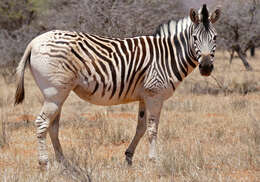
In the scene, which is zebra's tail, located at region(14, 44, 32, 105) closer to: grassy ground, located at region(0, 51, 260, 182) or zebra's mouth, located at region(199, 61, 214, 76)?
grassy ground, located at region(0, 51, 260, 182)

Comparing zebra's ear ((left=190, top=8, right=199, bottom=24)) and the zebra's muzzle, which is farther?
zebra's ear ((left=190, top=8, right=199, bottom=24))

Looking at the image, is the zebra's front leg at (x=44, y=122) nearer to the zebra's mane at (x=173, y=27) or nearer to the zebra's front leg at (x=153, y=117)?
the zebra's front leg at (x=153, y=117)

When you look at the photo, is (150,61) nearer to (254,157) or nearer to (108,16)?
(254,157)

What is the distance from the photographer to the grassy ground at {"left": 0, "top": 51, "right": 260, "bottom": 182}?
5.16 m

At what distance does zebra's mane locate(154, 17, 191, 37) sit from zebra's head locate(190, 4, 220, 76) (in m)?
0.38

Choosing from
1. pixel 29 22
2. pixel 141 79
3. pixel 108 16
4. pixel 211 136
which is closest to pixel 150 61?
pixel 141 79

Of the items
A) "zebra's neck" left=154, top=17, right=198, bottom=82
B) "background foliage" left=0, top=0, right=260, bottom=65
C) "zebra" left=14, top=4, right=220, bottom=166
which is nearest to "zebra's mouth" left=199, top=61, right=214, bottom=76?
"zebra" left=14, top=4, right=220, bottom=166

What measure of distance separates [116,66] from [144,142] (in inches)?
92.4

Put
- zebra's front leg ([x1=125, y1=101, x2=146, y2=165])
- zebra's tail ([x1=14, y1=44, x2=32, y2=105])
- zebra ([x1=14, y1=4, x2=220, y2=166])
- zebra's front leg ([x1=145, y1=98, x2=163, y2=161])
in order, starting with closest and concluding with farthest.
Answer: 1. zebra ([x1=14, y1=4, x2=220, y2=166])
2. zebra's tail ([x1=14, y1=44, x2=32, y2=105])
3. zebra's front leg ([x1=145, y1=98, x2=163, y2=161])
4. zebra's front leg ([x1=125, y1=101, x2=146, y2=165])

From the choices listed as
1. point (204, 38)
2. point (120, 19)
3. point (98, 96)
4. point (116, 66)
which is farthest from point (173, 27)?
point (120, 19)

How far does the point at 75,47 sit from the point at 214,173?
2544 mm

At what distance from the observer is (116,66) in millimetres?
5969

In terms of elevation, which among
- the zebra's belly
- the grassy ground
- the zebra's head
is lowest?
the grassy ground

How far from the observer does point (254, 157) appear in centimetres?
584
